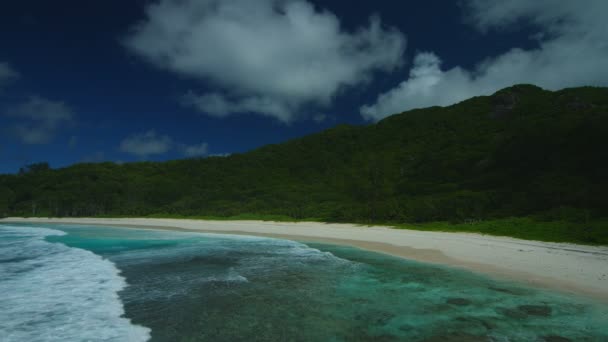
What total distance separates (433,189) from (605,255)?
119ft

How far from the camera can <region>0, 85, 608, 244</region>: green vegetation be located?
1162 inches

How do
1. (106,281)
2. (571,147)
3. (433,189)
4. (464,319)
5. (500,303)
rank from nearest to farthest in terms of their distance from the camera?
1. (464,319)
2. (500,303)
3. (106,281)
4. (571,147)
5. (433,189)

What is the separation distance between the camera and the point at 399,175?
7719 cm

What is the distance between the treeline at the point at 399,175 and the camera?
3344 cm

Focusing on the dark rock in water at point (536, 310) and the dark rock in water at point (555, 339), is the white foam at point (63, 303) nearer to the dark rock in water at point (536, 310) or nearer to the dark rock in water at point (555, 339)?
the dark rock in water at point (555, 339)

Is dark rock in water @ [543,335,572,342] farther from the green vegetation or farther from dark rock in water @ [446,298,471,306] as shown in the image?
the green vegetation

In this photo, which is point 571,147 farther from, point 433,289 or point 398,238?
point 433,289

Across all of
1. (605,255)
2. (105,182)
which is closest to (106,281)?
(605,255)

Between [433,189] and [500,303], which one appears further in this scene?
[433,189]

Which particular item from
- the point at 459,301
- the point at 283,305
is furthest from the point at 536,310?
the point at 283,305

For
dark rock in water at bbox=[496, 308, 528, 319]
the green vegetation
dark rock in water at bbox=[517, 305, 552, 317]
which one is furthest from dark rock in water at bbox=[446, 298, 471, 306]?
the green vegetation

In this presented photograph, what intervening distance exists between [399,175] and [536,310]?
69.9 m

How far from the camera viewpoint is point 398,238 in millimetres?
25094

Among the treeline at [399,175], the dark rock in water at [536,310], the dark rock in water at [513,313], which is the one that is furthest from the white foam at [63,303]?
the treeline at [399,175]
